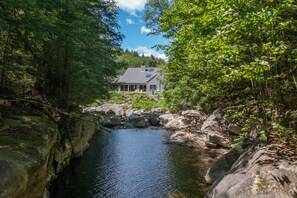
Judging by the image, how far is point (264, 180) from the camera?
6.71 meters

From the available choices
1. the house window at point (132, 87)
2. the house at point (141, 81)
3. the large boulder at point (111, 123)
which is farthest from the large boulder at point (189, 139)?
the house window at point (132, 87)

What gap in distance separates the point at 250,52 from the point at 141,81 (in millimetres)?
51199

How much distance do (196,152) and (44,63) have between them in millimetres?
11078

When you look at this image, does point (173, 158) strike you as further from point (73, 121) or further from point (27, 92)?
point (27, 92)

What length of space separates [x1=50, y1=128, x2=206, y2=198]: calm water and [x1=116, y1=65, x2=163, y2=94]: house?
Result: 38.8 meters

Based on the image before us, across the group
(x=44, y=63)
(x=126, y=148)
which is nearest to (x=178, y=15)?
(x=44, y=63)

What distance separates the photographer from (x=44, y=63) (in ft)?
46.1

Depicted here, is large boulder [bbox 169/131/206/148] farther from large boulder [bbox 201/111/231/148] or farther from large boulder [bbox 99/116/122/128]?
large boulder [bbox 99/116/122/128]

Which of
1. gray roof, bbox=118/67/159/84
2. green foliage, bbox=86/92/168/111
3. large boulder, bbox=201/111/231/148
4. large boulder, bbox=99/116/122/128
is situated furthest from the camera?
gray roof, bbox=118/67/159/84

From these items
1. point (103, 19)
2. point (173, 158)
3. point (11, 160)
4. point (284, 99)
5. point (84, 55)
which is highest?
point (103, 19)

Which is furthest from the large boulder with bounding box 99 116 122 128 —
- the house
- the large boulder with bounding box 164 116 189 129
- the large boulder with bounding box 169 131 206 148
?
the house

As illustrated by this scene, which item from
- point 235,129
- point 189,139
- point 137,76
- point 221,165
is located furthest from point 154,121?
point 137,76

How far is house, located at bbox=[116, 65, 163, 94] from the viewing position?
59031 mm

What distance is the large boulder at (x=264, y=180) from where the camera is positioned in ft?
21.0
